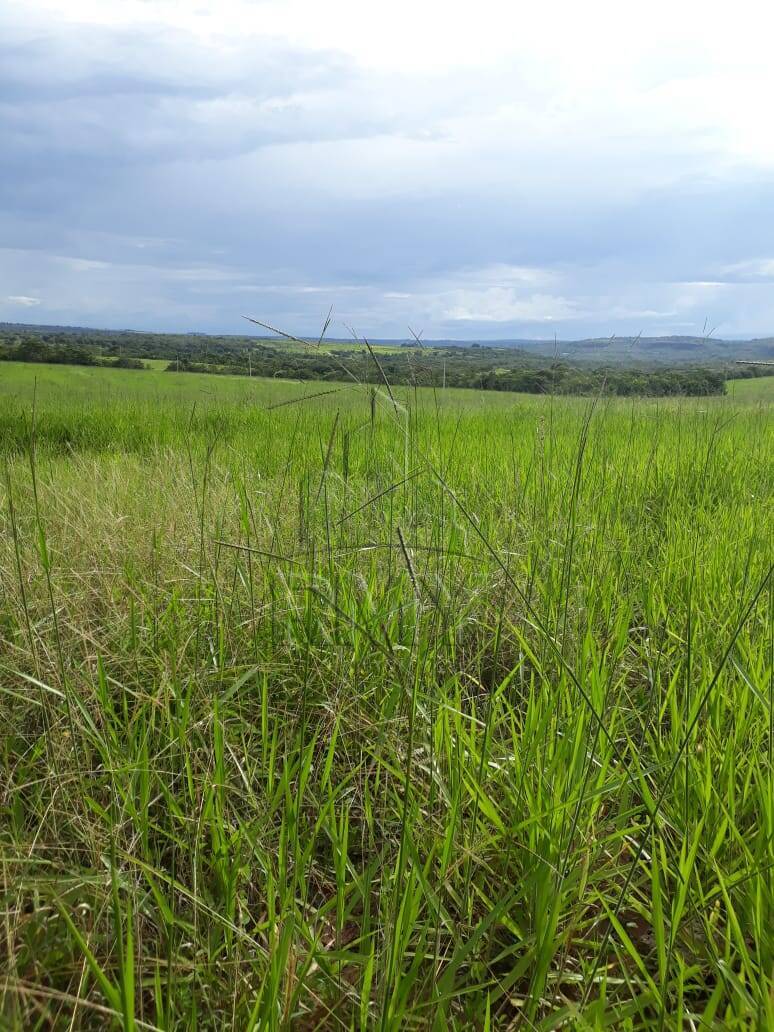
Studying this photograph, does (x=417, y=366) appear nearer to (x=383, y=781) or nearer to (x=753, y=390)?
(x=383, y=781)

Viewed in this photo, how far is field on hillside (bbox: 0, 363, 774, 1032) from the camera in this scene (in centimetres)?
91

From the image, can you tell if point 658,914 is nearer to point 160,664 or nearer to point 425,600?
point 425,600

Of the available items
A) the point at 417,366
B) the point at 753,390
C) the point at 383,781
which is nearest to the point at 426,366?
the point at 417,366

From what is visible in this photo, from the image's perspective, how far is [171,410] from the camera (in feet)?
24.7

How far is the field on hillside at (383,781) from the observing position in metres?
0.91

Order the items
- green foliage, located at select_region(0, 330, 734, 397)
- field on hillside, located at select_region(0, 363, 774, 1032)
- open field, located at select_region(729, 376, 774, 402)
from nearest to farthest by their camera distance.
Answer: field on hillside, located at select_region(0, 363, 774, 1032) < green foliage, located at select_region(0, 330, 734, 397) < open field, located at select_region(729, 376, 774, 402)

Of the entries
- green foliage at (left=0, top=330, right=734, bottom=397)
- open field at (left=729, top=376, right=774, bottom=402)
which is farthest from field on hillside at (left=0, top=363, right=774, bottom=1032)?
open field at (left=729, top=376, right=774, bottom=402)

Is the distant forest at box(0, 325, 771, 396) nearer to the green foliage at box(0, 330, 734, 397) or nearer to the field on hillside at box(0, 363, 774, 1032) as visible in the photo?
the green foliage at box(0, 330, 734, 397)

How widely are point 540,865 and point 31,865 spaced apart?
80cm

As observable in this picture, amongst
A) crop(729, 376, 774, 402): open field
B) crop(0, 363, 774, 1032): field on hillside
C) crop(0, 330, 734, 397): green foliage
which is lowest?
crop(0, 363, 774, 1032): field on hillside

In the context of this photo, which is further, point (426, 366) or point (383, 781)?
point (426, 366)

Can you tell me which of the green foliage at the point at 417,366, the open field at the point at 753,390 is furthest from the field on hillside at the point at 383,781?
the open field at the point at 753,390

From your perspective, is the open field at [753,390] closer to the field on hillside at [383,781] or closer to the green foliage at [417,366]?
the green foliage at [417,366]

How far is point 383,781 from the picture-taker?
1.44 metres
